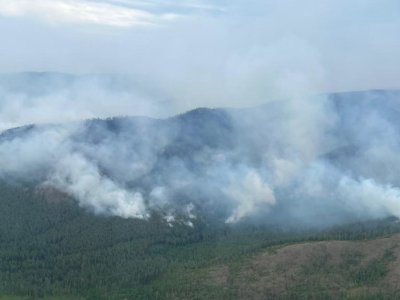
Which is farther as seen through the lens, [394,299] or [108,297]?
[108,297]

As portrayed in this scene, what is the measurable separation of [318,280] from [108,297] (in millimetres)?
63525

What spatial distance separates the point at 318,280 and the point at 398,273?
23.6m

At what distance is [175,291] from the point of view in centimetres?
19738

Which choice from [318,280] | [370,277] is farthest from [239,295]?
[370,277]

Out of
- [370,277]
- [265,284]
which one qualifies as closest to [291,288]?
[265,284]

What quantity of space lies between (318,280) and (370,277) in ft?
50.8

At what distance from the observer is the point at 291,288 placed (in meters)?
192

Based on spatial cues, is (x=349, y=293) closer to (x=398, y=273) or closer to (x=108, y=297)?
(x=398, y=273)

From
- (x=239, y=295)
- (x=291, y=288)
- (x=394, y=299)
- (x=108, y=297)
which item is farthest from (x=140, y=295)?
(x=394, y=299)

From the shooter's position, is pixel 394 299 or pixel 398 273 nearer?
pixel 394 299

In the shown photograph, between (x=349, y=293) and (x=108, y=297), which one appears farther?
(x=108, y=297)

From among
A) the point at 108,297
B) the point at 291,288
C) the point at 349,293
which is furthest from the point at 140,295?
the point at 349,293

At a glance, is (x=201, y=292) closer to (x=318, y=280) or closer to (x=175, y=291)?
(x=175, y=291)

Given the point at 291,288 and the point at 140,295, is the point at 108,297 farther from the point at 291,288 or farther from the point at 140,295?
the point at 291,288
